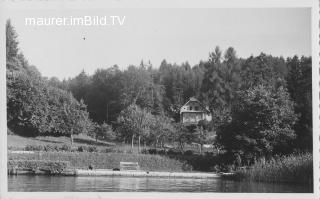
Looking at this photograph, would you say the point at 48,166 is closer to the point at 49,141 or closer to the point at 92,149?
the point at 49,141

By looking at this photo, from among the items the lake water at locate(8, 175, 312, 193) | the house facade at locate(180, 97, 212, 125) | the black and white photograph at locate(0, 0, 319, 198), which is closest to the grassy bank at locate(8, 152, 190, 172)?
the black and white photograph at locate(0, 0, 319, 198)

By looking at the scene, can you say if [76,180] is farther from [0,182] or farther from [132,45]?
[132,45]

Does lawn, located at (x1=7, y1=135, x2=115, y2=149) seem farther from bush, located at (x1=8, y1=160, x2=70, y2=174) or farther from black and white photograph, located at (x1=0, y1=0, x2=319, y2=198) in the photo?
bush, located at (x1=8, y1=160, x2=70, y2=174)

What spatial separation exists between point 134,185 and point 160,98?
48.8 inches

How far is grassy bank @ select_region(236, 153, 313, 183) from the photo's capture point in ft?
26.1

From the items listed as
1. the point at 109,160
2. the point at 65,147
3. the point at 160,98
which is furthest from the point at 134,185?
the point at 65,147

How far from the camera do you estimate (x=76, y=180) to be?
8.30 m

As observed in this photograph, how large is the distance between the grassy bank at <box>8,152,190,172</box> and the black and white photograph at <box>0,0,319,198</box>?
0.02 meters

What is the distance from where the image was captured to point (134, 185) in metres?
8.07

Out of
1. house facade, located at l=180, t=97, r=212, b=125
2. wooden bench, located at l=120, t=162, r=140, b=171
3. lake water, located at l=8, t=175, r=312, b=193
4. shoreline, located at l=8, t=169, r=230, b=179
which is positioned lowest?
lake water, located at l=8, t=175, r=312, b=193

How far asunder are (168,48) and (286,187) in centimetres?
221

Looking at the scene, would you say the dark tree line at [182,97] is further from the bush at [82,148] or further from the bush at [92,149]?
the bush at [92,149]

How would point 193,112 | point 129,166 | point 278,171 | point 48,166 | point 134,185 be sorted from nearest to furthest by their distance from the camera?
1. point 134,185
2. point 278,171
3. point 193,112
4. point 48,166
5. point 129,166
